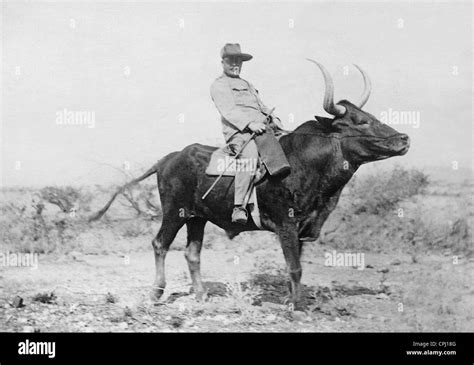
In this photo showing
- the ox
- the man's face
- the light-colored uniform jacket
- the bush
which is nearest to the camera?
the ox

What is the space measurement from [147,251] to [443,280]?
14.6 feet

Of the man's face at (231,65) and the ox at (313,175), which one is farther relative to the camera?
the man's face at (231,65)

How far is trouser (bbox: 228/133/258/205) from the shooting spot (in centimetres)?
847

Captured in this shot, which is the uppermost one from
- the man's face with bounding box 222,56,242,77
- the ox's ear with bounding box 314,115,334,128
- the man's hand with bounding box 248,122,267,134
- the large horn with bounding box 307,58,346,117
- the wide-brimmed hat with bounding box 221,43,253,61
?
the wide-brimmed hat with bounding box 221,43,253,61

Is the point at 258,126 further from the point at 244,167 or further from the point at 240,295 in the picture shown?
the point at 240,295

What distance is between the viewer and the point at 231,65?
9062mm

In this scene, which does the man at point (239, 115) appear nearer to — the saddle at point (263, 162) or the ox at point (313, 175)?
the saddle at point (263, 162)

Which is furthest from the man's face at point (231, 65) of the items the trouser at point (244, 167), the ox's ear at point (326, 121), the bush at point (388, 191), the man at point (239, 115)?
the bush at point (388, 191)

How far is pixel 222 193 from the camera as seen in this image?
8.77 metres

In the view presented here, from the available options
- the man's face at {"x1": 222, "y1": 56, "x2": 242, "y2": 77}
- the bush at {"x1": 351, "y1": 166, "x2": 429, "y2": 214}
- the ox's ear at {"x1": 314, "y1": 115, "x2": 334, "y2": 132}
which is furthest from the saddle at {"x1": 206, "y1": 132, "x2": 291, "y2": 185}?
the bush at {"x1": 351, "y1": 166, "x2": 429, "y2": 214}

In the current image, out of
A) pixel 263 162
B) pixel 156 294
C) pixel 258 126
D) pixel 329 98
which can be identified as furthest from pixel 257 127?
pixel 156 294

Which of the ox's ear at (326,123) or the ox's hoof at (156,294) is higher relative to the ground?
the ox's ear at (326,123)

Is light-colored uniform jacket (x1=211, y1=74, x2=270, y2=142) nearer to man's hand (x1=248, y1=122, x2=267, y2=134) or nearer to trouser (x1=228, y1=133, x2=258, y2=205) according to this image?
man's hand (x1=248, y1=122, x2=267, y2=134)

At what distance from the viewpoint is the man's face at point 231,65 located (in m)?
9.04
